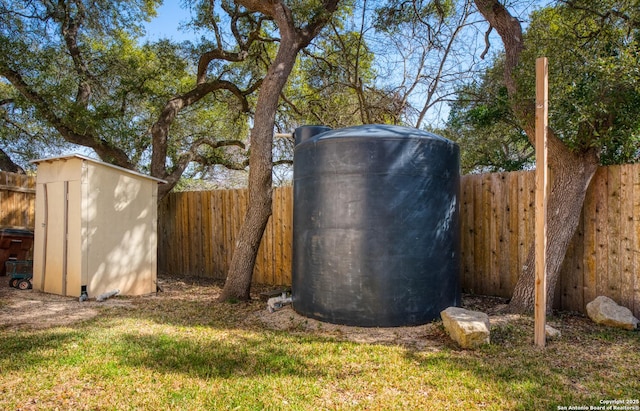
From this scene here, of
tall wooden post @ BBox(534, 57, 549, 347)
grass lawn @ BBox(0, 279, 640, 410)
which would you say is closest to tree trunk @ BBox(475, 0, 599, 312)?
grass lawn @ BBox(0, 279, 640, 410)

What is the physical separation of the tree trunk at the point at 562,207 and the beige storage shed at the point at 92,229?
552 cm

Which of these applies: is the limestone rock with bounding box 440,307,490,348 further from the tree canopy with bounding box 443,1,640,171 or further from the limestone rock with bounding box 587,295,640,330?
the tree canopy with bounding box 443,1,640,171

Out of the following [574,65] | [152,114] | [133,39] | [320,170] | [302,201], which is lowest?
[302,201]

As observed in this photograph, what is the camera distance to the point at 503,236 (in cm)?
595

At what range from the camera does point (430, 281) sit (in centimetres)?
488

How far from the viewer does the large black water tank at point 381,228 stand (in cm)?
474

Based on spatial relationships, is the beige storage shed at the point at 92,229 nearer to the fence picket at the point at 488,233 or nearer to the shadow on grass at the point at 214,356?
the fence picket at the point at 488,233

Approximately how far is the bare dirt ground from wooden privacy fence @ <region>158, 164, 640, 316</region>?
0.55 m

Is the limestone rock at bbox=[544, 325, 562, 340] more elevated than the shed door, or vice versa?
the shed door

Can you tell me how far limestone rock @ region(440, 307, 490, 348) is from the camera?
3906 millimetres

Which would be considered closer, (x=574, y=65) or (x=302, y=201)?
(x=574, y=65)

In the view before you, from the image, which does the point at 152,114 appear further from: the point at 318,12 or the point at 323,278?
the point at 323,278

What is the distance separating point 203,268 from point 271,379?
20.1 feet

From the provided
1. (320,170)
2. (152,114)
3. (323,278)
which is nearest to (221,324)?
(323,278)
